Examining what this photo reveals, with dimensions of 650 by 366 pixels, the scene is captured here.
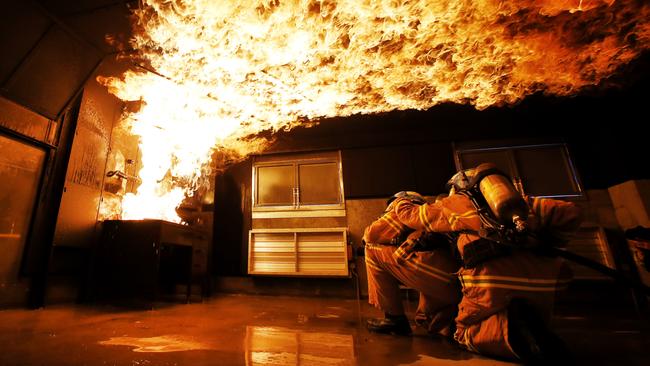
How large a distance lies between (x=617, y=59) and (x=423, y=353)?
17.7ft

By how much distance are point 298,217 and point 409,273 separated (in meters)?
3.94

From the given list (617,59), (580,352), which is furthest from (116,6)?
(617,59)

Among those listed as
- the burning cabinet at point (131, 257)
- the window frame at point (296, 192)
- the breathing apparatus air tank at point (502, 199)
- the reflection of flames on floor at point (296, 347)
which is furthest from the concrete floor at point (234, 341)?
the window frame at point (296, 192)

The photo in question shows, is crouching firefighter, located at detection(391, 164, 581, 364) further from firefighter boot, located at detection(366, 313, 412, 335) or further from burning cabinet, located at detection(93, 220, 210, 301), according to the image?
burning cabinet, located at detection(93, 220, 210, 301)

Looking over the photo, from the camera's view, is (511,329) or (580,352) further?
(580,352)

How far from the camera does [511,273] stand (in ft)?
5.86

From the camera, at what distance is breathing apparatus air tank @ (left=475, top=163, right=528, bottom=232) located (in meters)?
1.73

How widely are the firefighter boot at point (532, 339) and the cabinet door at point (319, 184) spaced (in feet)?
15.0

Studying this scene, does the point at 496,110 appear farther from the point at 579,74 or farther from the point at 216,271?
the point at 216,271

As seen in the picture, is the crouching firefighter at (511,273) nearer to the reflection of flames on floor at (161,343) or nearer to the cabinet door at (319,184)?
the reflection of flames on floor at (161,343)

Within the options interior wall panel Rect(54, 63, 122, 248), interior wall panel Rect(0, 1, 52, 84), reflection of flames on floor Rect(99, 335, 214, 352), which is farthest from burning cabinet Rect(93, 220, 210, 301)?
interior wall panel Rect(0, 1, 52, 84)

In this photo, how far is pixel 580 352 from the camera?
6.36 ft

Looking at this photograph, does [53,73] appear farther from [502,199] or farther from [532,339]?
[532,339]

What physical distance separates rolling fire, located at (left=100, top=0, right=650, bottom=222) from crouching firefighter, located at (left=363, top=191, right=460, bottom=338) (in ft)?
8.06
